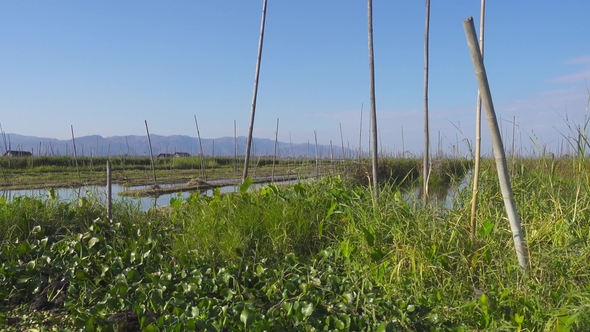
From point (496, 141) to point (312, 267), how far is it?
3.70 ft

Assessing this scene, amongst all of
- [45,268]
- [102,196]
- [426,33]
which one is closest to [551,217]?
[426,33]

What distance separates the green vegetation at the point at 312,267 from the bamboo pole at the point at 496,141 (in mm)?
→ 122

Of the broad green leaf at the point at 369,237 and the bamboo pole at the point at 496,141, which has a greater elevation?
the bamboo pole at the point at 496,141

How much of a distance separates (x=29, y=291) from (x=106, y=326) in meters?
0.86

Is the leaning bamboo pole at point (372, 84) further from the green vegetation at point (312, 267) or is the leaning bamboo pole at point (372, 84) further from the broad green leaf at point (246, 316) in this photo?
the broad green leaf at point (246, 316)

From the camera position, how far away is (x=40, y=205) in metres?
3.63

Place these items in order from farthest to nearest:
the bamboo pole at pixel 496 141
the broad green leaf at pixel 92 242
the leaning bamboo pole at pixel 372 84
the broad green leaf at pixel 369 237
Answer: the leaning bamboo pole at pixel 372 84, the broad green leaf at pixel 92 242, the broad green leaf at pixel 369 237, the bamboo pole at pixel 496 141

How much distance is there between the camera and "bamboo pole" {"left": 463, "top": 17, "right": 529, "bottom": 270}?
2.05 meters

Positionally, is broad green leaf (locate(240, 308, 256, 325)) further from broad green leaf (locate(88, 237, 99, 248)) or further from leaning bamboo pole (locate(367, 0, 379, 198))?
leaning bamboo pole (locate(367, 0, 379, 198))

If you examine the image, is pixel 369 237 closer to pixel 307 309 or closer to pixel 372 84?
pixel 307 309

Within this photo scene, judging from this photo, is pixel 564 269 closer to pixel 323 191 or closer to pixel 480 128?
pixel 480 128

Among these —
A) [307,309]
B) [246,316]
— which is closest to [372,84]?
[307,309]

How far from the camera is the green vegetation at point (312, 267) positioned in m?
1.98

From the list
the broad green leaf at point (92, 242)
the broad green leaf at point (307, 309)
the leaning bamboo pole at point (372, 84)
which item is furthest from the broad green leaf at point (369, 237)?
the broad green leaf at point (92, 242)
